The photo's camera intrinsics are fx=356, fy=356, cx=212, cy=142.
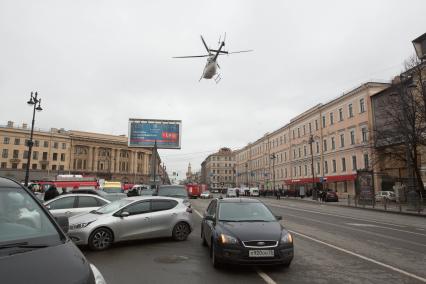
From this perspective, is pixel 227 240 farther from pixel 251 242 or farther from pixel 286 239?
pixel 286 239

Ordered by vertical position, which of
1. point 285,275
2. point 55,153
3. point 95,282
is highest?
point 55,153

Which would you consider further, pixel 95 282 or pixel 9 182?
pixel 9 182

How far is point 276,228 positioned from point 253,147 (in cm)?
10124

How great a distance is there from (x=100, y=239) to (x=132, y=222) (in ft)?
3.39

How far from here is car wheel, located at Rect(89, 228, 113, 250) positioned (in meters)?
9.69

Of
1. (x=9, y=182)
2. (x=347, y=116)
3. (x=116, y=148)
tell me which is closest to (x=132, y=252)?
(x=9, y=182)

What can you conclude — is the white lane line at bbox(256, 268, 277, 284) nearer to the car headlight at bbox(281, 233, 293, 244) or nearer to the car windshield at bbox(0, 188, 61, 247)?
the car headlight at bbox(281, 233, 293, 244)

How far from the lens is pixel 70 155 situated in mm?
106000

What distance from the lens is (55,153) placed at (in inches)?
4003

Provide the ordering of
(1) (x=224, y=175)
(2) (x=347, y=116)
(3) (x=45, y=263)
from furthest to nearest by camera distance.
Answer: (1) (x=224, y=175) < (2) (x=347, y=116) < (3) (x=45, y=263)

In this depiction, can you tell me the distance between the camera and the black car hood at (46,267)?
258cm

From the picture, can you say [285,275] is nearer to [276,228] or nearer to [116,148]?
[276,228]

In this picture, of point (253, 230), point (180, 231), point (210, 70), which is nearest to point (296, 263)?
point (253, 230)

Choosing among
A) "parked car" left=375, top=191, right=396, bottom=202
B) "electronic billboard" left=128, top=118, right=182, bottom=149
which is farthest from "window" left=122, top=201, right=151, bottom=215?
"parked car" left=375, top=191, right=396, bottom=202
